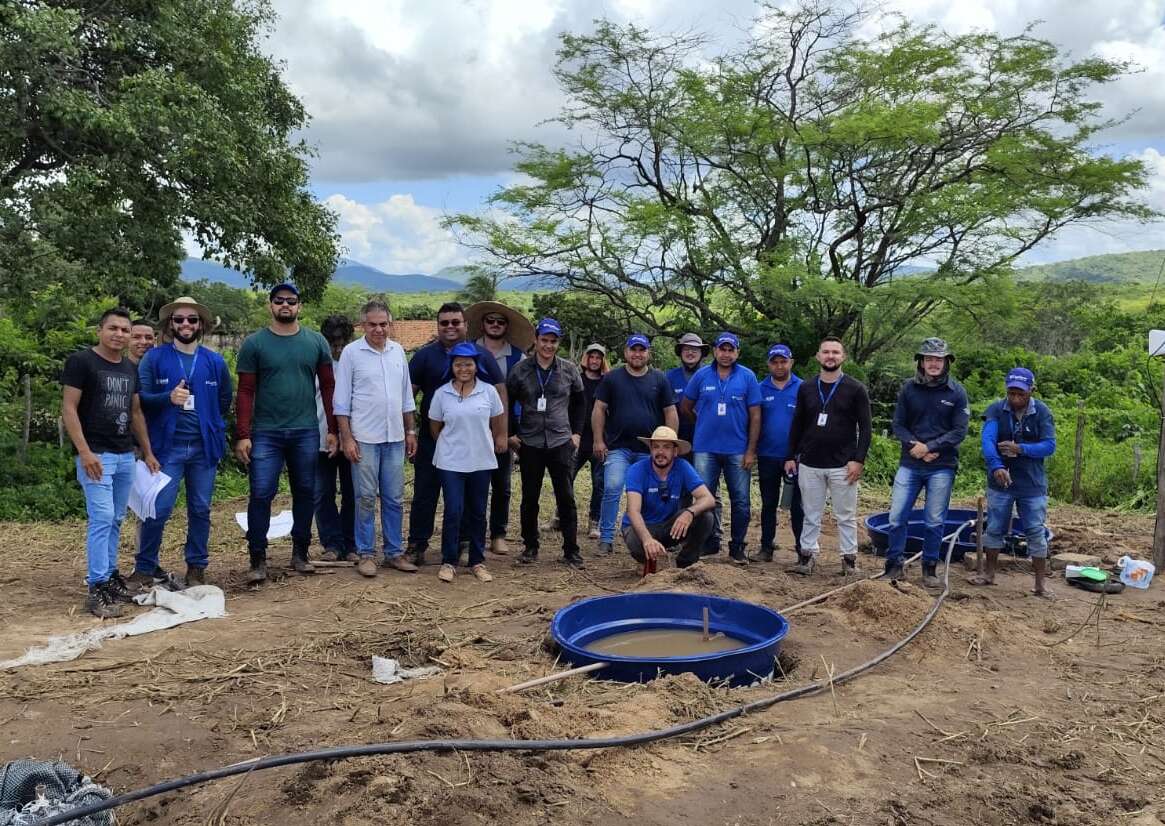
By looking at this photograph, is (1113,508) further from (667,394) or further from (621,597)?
(621,597)

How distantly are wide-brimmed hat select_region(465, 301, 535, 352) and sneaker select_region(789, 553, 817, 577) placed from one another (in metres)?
2.57

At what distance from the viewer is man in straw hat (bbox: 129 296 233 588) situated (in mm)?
5109

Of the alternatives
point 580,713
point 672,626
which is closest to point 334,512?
point 672,626

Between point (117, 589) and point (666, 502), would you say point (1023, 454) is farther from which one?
point (117, 589)

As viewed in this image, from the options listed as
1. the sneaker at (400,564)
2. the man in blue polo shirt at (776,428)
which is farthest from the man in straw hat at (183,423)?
the man in blue polo shirt at (776,428)

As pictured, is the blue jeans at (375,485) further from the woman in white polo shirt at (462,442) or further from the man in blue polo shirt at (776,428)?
the man in blue polo shirt at (776,428)

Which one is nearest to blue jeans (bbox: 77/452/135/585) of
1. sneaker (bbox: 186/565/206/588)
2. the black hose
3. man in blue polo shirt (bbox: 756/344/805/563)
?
sneaker (bbox: 186/565/206/588)

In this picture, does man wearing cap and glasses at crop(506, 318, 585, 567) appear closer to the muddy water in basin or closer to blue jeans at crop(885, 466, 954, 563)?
the muddy water in basin

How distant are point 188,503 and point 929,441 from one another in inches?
187

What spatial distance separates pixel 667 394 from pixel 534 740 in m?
3.52

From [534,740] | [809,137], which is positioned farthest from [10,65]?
[809,137]

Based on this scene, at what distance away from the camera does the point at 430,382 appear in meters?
5.98

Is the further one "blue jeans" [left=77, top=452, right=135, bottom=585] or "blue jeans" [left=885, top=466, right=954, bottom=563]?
"blue jeans" [left=885, top=466, right=954, bottom=563]

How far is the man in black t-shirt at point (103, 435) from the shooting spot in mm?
4703
